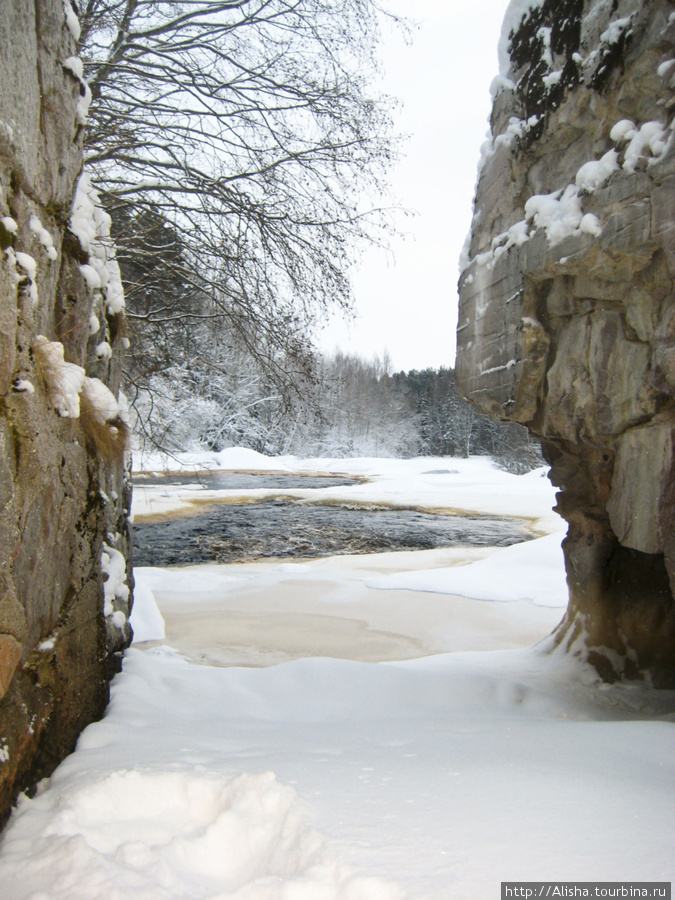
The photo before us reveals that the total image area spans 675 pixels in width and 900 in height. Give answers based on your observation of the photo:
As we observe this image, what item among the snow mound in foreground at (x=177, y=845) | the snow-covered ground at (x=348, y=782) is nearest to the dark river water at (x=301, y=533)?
the snow-covered ground at (x=348, y=782)

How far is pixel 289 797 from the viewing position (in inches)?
72.3

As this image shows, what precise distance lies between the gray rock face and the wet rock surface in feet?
20.4

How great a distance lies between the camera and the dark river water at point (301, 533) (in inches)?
410

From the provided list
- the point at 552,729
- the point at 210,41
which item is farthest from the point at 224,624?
the point at 210,41

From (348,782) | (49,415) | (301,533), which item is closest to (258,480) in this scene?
(301,533)

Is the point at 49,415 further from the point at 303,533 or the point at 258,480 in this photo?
the point at 258,480

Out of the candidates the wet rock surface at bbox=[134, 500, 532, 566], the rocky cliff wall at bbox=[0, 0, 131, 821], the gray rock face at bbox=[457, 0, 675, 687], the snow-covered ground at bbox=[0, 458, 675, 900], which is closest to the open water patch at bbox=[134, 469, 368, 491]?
the wet rock surface at bbox=[134, 500, 532, 566]

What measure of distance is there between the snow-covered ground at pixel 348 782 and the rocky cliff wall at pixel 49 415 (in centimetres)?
24

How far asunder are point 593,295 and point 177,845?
3.40 meters

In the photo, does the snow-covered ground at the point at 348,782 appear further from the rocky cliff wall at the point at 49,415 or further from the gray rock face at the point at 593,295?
the gray rock face at the point at 593,295

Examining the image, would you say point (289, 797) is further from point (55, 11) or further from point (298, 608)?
point (298, 608)

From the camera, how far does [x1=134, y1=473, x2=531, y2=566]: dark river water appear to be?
10414mm

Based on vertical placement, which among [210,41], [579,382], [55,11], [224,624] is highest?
[210,41]

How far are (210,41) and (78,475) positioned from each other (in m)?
4.12
